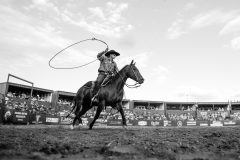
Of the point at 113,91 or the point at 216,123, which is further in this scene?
the point at 216,123

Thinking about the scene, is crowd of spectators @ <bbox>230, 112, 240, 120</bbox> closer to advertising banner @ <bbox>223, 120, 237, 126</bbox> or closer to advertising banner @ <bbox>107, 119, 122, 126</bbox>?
advertising banner @ <bbox>223, 120, 237, 126</bbox>

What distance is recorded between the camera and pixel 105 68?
11008 millimetres

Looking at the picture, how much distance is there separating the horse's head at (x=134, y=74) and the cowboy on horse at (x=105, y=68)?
686 millimetres

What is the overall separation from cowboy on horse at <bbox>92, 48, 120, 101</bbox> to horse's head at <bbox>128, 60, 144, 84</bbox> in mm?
686

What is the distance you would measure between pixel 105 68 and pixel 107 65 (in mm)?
188

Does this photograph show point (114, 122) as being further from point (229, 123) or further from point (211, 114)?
point (211, 114)

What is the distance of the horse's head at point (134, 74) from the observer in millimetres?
10870

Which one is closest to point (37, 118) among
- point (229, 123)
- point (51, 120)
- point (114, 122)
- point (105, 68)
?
point (51, 120)

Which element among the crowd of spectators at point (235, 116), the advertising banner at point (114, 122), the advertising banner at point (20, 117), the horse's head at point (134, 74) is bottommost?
the advertising banner at point (114, 122)

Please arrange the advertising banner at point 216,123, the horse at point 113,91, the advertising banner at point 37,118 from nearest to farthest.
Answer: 1. the horse at point 113,91
2. the advertising banner at point 37,118
3. the advertising banner at point 216,123

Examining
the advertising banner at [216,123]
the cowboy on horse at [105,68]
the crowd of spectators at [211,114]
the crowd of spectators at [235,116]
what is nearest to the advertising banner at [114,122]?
the advertising banner at [216,123]

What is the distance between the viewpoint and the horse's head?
10870 millimetres

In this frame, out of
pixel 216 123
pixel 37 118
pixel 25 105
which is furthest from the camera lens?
pixel 216 123

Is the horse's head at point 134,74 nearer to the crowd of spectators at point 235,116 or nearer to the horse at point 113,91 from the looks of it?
the horse at point 113,91
